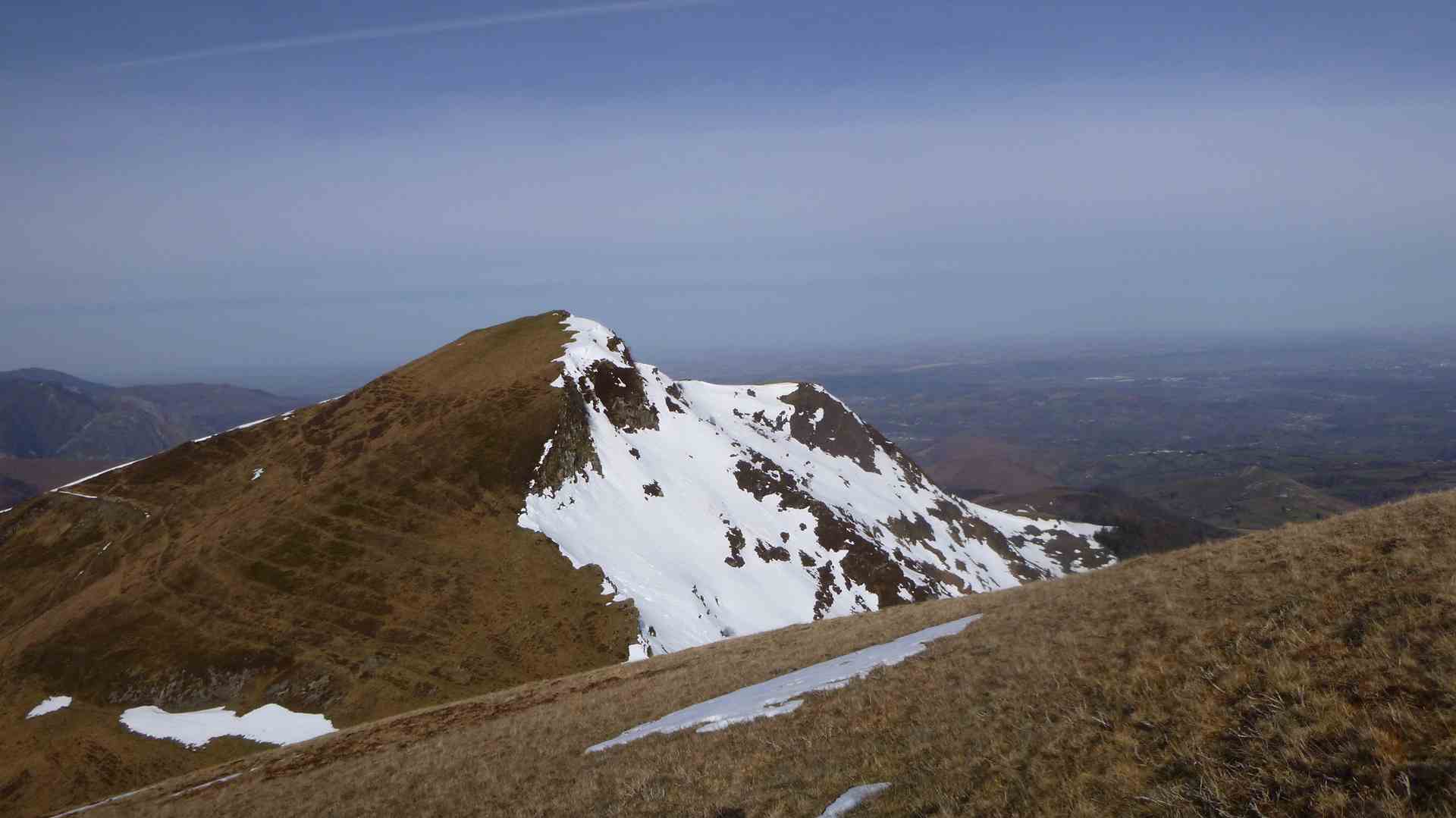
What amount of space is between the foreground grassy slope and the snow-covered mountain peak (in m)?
40.8

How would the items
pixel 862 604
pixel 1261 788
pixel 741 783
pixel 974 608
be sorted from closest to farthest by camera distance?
pixel 1261 788
pixel 741 783
pixel 974 608
pixel 862 604

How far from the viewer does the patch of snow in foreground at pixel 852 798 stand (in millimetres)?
11328

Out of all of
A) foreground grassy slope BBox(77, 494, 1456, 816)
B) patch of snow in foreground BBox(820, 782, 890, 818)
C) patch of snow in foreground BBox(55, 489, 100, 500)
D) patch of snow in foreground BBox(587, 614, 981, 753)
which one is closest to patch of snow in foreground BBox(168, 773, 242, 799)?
foreground grassy slope BBox(77, 494, 1456, 816)

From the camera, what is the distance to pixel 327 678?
5469 cm

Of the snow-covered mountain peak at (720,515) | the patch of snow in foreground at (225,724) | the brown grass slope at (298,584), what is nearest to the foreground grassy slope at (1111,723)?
the patch of snow in foreground at (225,724)

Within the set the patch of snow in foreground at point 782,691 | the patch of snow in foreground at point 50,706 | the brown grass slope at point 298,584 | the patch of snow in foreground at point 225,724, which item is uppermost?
the patch of snow in foreground at point 782,691

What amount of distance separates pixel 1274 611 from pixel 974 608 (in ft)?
45.5

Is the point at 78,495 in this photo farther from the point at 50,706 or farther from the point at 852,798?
the point at 852,798

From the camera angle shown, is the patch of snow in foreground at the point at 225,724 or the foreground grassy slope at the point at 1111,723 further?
the patch of snow in foreground at the point at 225,724

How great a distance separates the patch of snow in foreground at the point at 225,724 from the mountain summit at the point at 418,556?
603mm

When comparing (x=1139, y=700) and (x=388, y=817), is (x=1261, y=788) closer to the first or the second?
(x=1139, y=700)

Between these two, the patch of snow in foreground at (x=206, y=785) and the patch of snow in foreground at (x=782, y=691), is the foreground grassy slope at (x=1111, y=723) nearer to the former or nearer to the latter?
the patch of snow in foreground at (x=782, y=691)

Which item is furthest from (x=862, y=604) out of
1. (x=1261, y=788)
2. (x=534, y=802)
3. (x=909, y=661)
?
(x=1261, y=788)

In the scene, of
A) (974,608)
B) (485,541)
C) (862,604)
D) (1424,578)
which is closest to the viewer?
(1424,578)
